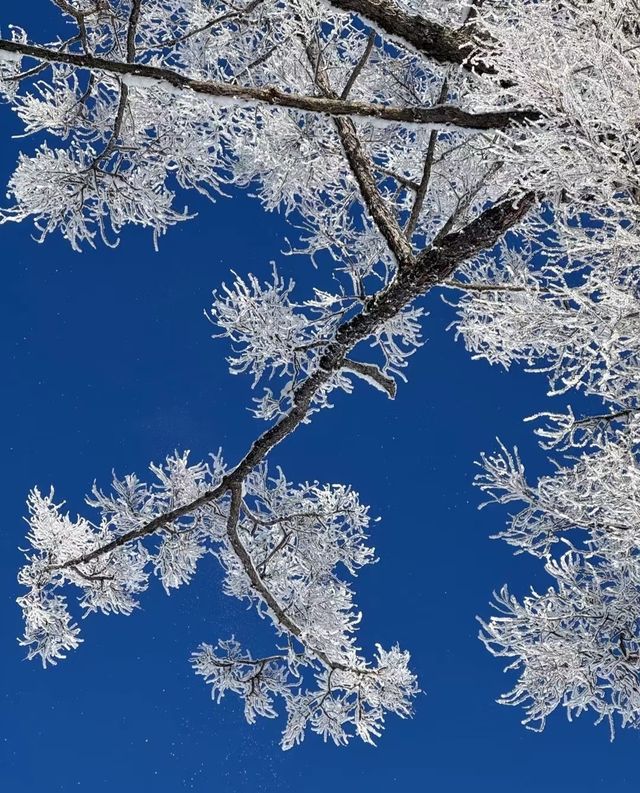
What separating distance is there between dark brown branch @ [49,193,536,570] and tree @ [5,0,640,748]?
0.07 ft

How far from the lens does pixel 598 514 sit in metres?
5.80

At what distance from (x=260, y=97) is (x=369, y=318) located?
83.1 inches

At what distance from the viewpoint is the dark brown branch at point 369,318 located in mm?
5566

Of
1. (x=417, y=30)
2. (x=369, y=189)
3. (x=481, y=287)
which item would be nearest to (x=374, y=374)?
(x=481, y=287)

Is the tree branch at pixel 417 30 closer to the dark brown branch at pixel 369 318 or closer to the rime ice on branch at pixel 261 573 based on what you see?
the dark brown branch at pixel 369 318

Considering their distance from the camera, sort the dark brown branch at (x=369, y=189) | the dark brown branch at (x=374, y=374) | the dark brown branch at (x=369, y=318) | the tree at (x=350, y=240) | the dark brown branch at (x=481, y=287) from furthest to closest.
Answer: the dark brown branch at (x=374, y=374) < the dark brown branch at (x=481, y=287) < the dark brown branch at (x=369, y=189) < the dark brown branch at (x=369, y=318) < the tree at (x=350, y=240)

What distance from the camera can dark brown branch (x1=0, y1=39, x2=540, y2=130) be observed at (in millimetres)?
4488

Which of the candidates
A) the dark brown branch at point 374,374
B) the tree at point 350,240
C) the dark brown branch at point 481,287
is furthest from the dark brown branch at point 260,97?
the dark brown branch at point 374,374

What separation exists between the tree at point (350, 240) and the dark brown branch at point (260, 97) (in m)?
0.01

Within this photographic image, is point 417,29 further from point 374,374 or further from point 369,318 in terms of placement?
point 374,374

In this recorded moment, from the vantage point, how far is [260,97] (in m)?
4.65

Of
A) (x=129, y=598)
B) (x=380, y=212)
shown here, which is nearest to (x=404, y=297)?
(x=380, y=212)

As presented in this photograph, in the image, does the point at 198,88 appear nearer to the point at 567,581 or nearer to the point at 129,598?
the point at 567,581

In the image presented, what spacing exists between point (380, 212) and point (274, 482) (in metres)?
3.02
